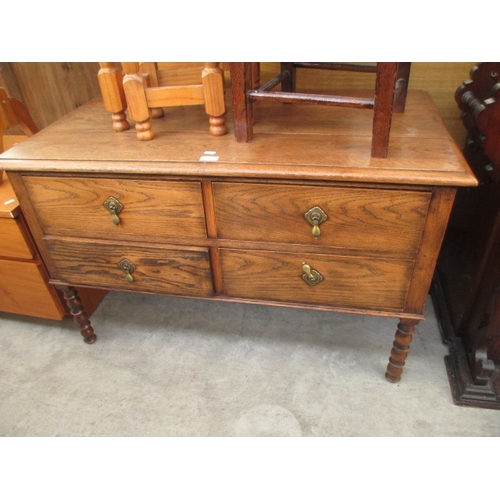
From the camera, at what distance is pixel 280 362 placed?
146 cm

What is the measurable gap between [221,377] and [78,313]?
562 mm

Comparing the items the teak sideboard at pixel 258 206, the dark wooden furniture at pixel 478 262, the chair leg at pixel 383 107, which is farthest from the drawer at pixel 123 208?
the dark wooden furniture at pixel 478 262

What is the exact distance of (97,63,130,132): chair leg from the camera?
111 cm

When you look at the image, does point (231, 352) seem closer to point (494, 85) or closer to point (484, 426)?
point (484, 426)

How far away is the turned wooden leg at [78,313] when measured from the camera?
54.6 inches

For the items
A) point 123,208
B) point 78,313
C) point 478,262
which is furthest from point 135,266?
point 478,262

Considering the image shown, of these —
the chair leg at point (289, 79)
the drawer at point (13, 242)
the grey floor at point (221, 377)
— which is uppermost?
the chair leg at point (289, 79)

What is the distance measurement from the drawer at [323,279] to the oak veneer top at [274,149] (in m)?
0.24

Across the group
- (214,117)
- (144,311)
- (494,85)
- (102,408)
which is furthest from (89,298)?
(494,85)

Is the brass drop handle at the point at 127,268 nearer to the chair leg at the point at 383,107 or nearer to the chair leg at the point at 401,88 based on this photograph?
the chair leg at the point at 383,107

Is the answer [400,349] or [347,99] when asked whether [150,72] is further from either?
[400,349]

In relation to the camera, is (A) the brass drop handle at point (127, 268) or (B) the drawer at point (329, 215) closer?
(B) the drawer at point (329, 215)

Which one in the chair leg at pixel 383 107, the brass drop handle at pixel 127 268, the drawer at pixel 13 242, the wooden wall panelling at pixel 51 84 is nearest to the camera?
the chair leg at pixel 383 107

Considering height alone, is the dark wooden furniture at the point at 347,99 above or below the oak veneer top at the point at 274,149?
above
